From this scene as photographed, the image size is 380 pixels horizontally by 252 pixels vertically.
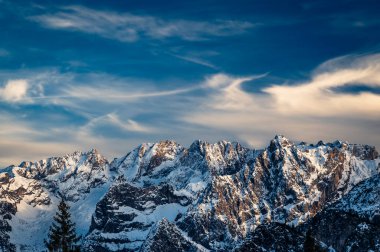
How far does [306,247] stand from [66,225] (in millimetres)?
50856

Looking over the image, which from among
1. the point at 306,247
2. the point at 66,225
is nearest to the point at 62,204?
the point at 66,225

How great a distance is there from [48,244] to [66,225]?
529 centimetres

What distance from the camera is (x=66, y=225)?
144 m

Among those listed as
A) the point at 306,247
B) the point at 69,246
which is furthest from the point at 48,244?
the point at 306,247

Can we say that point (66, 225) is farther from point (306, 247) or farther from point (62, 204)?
point (306, 247)

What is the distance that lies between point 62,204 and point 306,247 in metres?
52.2

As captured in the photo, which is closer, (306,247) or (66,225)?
(66,225)

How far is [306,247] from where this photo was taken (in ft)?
514

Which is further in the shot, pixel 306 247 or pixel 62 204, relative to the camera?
pixel 306 247

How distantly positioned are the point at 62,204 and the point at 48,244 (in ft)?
27.1

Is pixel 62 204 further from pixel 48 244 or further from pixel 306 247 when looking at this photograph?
pixel 306 247

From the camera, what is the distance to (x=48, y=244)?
141m

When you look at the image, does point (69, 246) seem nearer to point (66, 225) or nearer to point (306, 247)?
point (66, 225)

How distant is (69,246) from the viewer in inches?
5684
